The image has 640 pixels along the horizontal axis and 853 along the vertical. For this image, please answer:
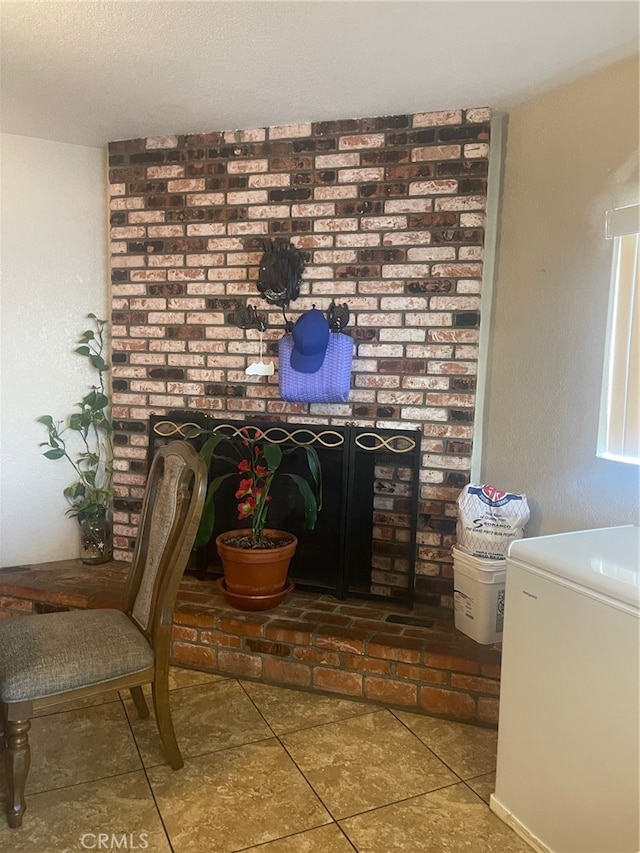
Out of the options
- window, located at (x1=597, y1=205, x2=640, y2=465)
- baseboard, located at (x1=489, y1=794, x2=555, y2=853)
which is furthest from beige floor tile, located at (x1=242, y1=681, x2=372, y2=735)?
window, located at (x1=597, y1=205, x2=640, y2=465)

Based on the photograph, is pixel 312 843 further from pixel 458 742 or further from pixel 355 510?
pixel 355 510

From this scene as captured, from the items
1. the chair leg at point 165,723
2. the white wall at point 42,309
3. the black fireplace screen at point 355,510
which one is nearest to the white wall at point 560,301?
the black fireplace screen at point 355,510

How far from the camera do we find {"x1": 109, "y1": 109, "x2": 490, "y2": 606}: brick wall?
2670 millimetres

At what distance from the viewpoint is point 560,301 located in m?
2.41

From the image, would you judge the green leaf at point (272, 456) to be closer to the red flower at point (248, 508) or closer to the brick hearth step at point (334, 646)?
the red flower at point (248, 508)

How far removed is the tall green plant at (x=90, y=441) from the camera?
3.19 meters

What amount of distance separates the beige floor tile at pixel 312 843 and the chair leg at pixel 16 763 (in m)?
0.64

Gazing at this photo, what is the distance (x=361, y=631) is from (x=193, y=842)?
0.99 m

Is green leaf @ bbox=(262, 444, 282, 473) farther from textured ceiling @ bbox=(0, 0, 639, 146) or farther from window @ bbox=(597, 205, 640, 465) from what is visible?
textured ceiling @ bbox=(0, 0, 639, 146)

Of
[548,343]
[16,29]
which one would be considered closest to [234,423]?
[548,343]

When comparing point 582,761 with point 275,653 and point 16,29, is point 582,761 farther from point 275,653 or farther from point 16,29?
point 16,29

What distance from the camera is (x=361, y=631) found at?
2498mm

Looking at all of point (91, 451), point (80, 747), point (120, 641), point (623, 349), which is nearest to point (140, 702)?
point (80, 747)

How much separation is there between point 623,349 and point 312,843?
5.82 ft
